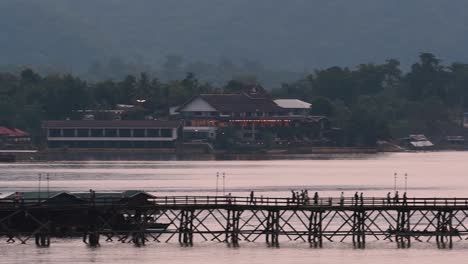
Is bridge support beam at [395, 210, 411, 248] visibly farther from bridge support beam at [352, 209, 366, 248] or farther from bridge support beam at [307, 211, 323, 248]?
bridge support beam at [307, 211, 323, 248]

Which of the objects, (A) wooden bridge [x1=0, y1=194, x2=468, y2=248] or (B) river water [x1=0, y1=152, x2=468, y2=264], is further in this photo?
(A) wooden bridge [x1=0, y1=194, x2=468, y2=248]

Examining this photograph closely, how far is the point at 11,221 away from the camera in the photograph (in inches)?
3765

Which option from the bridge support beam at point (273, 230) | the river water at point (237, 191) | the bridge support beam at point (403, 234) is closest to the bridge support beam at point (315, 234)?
the river water at point (237, 191)

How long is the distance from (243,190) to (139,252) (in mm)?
58057

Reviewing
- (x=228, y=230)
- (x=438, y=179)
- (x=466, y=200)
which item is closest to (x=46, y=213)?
(x=228, y=230)

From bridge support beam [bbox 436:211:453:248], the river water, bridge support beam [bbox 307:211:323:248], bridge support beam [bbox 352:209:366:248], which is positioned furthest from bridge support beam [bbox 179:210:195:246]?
bridge support beam [bbox 436:211:453:248]

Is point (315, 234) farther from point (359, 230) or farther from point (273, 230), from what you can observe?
point (359, 230)

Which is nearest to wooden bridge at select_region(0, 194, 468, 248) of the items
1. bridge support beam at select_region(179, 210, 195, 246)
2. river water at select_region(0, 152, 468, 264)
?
bridge support beam at select_region(179, 210, 195, 246)

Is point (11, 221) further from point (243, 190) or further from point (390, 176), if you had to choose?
point (390, 176)

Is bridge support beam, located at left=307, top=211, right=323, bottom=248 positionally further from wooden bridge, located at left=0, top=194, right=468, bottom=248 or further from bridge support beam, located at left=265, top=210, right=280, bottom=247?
bridge support beam, located at left=265, top=210, right=280, bottom=247

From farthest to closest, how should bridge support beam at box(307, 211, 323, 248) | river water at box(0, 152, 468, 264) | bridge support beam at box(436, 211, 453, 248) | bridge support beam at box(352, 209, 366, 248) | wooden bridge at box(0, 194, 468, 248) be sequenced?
bridge support beam at box(436, 211, 453, 248) → bridge support beam at box(307, 211, 323, 248) → bridge support beam at box(352, 209, 366, 248) → wooden bridge at box(0, 194, 468, 248) → river water at box(0, 152, 468, 264)

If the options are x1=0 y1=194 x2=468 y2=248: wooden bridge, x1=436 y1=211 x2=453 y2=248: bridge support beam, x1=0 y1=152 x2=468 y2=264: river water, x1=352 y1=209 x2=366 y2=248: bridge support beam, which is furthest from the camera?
x1=436 y1=211 x2=453 y2=248: bridge support beam

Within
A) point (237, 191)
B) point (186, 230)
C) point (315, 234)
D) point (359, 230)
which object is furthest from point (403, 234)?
point (237, 191)

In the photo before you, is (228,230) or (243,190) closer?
(228,230)
